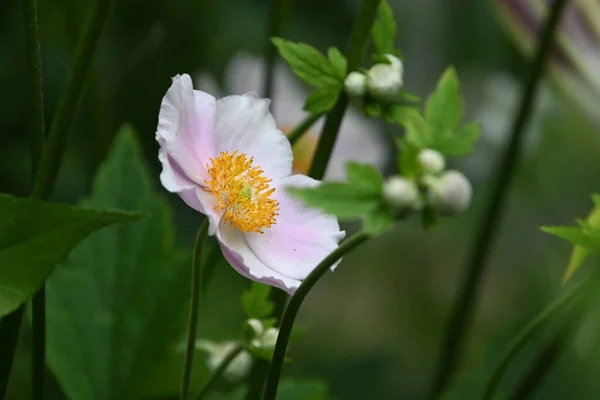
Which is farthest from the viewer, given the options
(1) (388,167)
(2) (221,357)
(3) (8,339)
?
(1) (388,167)

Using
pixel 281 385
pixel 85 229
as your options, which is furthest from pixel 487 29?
pixel 85 229

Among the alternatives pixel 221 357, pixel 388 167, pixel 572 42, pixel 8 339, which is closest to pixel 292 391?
pixel 221 357

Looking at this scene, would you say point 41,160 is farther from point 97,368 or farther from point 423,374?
point 423,374

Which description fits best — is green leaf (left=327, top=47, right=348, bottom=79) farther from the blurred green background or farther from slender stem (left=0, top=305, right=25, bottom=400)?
the blurred green background

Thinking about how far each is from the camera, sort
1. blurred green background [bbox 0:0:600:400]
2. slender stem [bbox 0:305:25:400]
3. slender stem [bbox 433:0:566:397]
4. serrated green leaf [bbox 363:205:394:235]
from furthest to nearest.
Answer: blurred green background [bbox 0:0:600:400] < slender stem [bbox 433:0:566:397] < slender stem [bbox 0:305:25:400] < serrated green leaf [bbox 363:205:394:235]

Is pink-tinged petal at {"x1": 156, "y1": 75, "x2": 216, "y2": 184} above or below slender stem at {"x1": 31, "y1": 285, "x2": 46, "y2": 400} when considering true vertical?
above

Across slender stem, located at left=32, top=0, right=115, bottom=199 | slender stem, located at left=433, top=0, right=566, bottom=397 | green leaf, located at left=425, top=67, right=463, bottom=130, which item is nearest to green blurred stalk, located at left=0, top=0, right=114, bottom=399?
slender stem, located at left=32, top=0, right=115, bottom=199

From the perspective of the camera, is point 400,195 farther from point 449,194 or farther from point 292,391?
point 292,391
